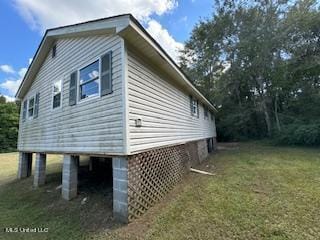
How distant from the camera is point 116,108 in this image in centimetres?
455

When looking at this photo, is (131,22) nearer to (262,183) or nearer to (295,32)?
(262,183)

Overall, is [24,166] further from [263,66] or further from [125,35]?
[263,66]

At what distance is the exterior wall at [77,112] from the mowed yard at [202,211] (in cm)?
160

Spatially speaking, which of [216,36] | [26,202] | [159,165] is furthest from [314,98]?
[26,202]

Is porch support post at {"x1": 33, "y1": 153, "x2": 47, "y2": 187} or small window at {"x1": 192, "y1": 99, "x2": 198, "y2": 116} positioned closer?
porch support post at {"x1": 33, "y1": 153, "x2": 47, "y2": 187}

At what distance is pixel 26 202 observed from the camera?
20.5ft

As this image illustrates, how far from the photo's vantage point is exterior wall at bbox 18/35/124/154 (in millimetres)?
4652

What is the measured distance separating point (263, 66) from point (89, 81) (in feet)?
57.3

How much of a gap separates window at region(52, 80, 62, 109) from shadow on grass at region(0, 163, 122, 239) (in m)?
3.10

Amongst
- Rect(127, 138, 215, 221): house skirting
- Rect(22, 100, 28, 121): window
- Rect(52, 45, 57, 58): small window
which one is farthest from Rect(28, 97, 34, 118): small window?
Rect(127, 138, 215, 221): house skirting

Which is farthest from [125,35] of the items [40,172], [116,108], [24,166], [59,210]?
[24,166]

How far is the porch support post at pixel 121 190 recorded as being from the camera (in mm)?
4195

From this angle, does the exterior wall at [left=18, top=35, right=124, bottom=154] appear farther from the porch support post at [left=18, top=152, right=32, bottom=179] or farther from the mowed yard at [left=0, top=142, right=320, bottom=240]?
the mowed yard at [left=0, top=142, right=320, bottom=240]

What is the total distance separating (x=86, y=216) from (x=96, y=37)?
485cm
